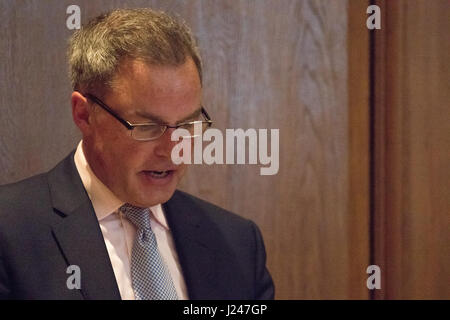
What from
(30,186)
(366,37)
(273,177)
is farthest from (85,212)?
(366,37)

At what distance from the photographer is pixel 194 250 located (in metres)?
1.34

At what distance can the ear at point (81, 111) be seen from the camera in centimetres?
127

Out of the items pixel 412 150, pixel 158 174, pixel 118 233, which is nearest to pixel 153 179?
pixel 158 174

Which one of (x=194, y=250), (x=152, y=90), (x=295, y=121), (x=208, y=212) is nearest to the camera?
(x=152, y=90)

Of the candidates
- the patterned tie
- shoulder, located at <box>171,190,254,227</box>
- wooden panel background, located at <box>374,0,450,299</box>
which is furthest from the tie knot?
wooden panel background, located at <box>374,0,450,299</box>

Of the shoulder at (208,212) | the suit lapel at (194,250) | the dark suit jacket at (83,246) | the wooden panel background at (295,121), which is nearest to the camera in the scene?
the dark suit jacket at (83,246)

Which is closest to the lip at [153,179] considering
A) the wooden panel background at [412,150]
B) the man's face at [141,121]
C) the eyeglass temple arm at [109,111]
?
the man's face at [141,121]

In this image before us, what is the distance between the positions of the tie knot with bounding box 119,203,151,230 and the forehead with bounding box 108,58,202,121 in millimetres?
189

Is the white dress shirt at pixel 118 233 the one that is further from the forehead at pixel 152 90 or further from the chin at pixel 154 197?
the forehead at pixel 152 90

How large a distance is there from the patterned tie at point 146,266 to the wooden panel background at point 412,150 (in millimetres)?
681

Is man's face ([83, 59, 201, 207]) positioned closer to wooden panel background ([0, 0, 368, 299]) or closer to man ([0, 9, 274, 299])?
man ([0, 9, 274, 299])

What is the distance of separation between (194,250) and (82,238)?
0.24m

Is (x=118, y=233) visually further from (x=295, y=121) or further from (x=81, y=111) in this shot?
(x=295, y=121)

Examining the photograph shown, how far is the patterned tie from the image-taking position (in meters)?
1.24
